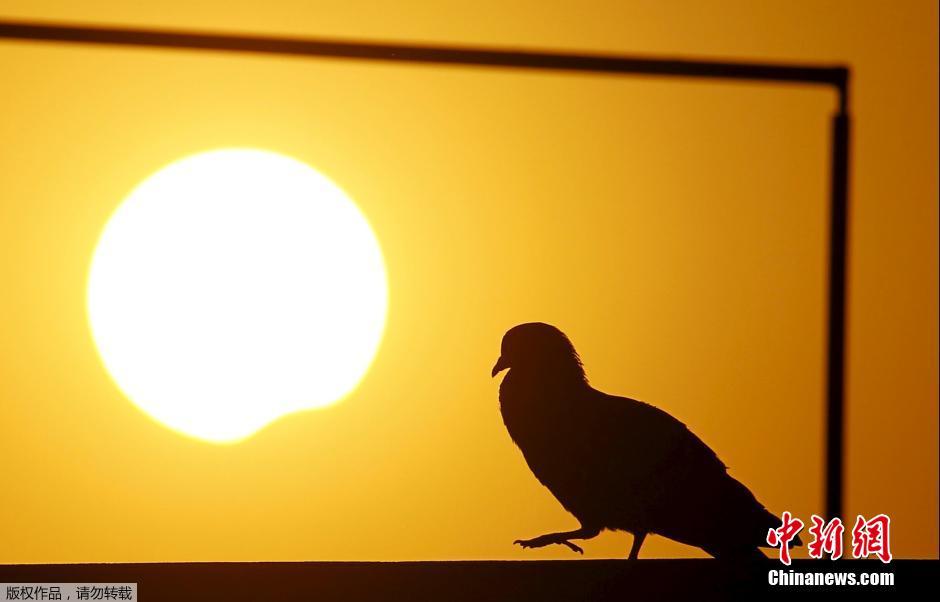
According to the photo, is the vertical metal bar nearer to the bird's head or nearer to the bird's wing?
the bird's wing

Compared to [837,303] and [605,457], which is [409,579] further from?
[837,303]

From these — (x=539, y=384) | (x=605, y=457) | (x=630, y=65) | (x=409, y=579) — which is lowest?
(x=409, y=579)

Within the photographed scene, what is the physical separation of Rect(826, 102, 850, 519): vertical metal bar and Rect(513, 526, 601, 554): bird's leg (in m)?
0.63

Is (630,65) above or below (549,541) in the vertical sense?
above

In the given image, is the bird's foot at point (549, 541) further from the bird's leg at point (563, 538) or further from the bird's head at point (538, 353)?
the bird's head at point (538, 353)

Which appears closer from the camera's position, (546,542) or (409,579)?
(409,579)

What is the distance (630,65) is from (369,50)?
0.58 m

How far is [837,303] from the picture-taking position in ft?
7.41

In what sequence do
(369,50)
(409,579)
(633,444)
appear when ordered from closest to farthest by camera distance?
(409,579) < (369,50) < (633,444)

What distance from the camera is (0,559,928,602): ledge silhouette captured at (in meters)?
1.61

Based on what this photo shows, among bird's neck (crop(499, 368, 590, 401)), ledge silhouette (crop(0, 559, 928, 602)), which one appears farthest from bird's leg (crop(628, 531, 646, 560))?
ledge silhouette (crop(0, 559, 928, 602))

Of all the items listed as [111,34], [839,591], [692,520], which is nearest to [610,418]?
[692,520]

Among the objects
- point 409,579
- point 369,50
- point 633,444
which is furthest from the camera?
point 633,444

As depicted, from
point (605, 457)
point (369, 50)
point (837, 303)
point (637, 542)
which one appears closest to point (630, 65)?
point (369, 50)
